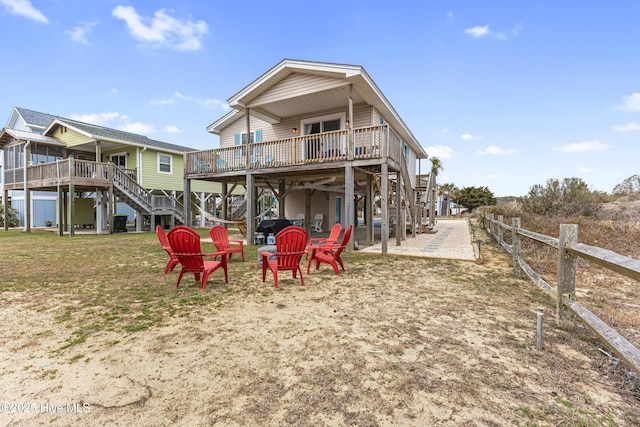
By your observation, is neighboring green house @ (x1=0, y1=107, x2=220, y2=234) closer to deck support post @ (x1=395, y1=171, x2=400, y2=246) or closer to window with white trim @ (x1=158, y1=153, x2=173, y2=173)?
window with white trim @ (x1=158, y1=153, x2=173, y2=173)

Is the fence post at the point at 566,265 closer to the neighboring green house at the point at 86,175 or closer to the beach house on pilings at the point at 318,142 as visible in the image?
the beach house on pilings at the point at 318,142

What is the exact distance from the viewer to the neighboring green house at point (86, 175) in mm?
15312

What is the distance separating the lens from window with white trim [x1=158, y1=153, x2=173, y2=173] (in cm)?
1933

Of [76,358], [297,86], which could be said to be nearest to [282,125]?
[297,86]

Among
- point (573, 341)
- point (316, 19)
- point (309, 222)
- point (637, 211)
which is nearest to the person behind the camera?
point (573, 341)

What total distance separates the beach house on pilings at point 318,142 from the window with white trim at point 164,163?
7946 mm

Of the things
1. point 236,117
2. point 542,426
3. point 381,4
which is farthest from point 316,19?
point 542,426

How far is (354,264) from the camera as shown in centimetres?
731

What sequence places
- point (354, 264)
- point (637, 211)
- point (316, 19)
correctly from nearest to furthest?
1. point (354, 264)
2. point (637, 211)
3. point (316, 19)

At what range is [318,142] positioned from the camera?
10.2m

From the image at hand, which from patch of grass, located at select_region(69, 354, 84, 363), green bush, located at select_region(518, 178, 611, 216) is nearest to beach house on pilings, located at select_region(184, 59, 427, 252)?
green bush, located at select_region(518, 178, 611, 216)

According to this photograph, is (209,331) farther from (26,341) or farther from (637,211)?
(637,211)

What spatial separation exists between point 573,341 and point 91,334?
508 cm

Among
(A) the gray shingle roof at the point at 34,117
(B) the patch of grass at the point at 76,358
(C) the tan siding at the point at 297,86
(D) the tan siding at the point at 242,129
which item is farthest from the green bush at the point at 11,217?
(B) the patch of grass at the point at 76,358
